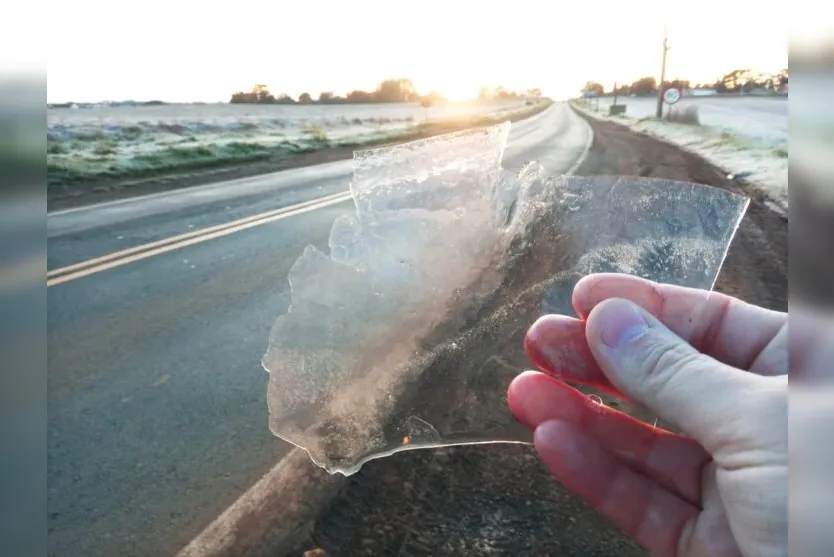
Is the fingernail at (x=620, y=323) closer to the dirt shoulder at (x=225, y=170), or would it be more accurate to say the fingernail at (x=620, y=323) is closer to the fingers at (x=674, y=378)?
the fingers at (x=674, y=378)

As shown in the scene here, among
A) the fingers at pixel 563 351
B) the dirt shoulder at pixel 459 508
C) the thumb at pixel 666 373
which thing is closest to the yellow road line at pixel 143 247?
the dirt shoulder at pixel 459 508

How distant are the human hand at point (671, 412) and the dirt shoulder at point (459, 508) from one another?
594mm

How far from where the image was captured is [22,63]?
0.61 metres

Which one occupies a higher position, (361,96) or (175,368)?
(361,96)

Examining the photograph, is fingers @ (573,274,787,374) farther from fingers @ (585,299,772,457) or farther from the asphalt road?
the asphalt road

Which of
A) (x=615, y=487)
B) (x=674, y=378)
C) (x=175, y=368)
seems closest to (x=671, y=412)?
(x=674, y=378)

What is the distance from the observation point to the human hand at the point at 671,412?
0.73 meters

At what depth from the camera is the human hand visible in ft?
2.41

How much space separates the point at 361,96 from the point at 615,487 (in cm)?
76

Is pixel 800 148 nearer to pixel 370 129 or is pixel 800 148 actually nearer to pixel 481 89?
pixel 481 89

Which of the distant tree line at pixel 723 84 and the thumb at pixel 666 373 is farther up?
the distant tree line at pixel 723 84

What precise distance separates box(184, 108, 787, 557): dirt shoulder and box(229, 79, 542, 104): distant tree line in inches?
21.0

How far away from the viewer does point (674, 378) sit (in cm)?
84

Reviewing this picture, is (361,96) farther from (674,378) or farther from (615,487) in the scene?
(615,487)
